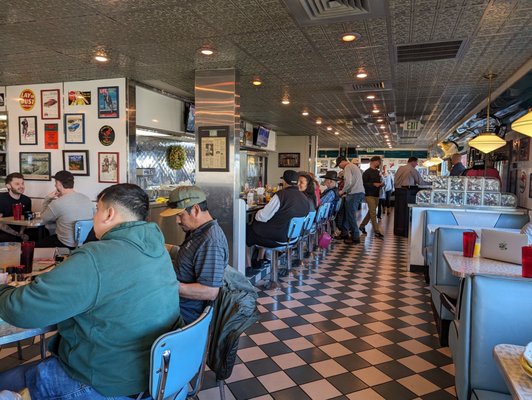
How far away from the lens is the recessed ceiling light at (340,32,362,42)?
3609 millimetres

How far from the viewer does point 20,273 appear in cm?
212

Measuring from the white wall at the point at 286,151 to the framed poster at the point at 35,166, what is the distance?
8.39 meters

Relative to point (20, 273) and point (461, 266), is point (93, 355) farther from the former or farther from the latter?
point (461, 266)

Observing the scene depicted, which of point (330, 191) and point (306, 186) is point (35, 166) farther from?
point (330, 191)

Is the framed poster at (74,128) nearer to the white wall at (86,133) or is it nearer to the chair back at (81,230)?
the white wall at (86,133)

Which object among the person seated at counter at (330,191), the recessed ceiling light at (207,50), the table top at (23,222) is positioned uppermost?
the recessed ceiling light at (207,50)

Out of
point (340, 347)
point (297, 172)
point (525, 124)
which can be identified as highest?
point (525, 124)

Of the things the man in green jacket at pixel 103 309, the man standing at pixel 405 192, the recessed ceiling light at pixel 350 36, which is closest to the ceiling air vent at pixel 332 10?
the recessed ceiling light at pixel 350 36

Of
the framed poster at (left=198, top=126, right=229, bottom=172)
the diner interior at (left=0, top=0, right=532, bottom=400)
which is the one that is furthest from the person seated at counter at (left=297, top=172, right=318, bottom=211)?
the framed poster at (left=198, top=126, right=229, bottom=172)

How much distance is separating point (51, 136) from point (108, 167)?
1177 mm

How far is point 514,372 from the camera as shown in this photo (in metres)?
1.32

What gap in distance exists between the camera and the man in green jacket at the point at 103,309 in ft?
4.19

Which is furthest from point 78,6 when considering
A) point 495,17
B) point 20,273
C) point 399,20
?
point 495,17

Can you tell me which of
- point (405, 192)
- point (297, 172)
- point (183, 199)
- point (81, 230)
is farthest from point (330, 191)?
point (183, 199)
